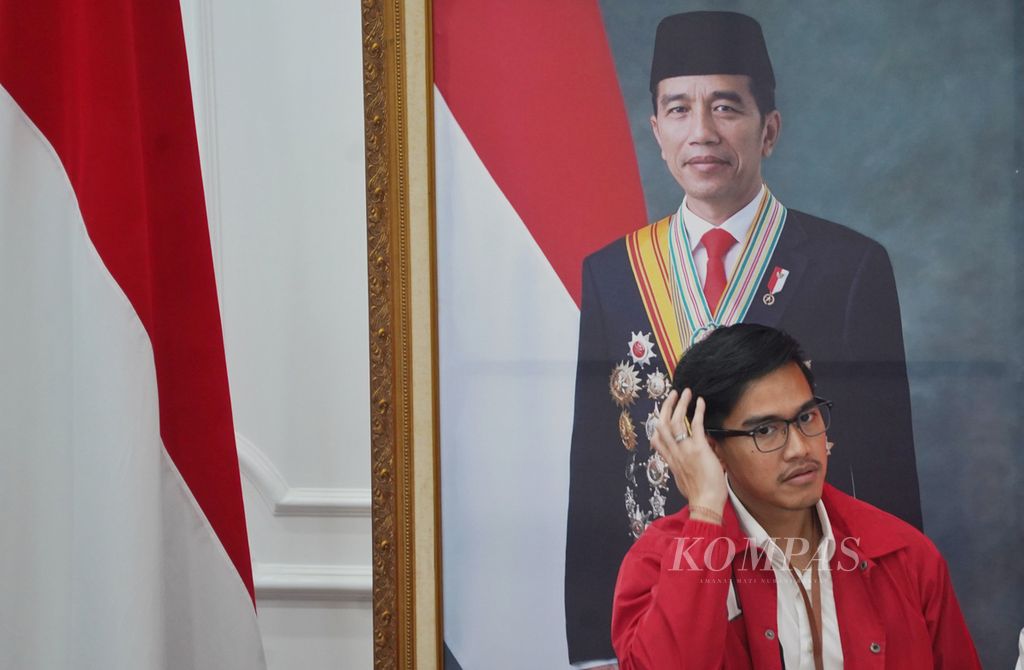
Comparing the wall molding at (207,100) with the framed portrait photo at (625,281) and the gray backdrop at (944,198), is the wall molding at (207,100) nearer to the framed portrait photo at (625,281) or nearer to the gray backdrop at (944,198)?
the framed portrait photo at (625,281)

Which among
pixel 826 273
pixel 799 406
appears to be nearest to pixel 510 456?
pixel 799 406

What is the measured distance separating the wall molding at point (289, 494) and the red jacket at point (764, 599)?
16.4 inches

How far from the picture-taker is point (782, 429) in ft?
3.80

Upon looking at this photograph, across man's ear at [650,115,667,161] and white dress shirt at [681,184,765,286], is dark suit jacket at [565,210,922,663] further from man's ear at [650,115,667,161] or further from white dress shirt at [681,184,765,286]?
man's ear at [650,115,667,161]

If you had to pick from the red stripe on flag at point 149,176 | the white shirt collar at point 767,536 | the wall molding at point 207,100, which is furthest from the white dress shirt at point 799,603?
the wall molding at point 207,100

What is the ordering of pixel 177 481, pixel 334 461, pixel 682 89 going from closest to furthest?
pixel 177 481, pixel 682 89, pixel 334 461

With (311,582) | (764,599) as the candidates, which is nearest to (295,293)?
(311,582)

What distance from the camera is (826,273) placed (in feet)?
3.84

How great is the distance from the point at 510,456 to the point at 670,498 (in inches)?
8.9

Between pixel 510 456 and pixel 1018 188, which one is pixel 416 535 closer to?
pixel 510 456

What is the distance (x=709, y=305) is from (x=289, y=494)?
2.23ft

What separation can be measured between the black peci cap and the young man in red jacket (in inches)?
13.9

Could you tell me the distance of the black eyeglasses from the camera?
45.3 inches

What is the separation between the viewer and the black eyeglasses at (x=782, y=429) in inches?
45.3
